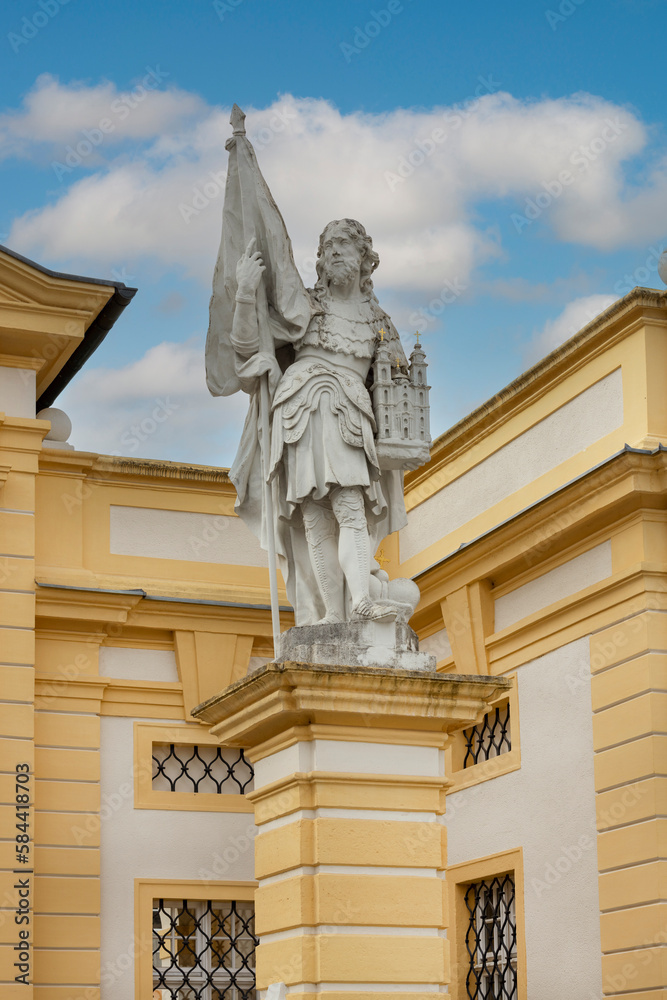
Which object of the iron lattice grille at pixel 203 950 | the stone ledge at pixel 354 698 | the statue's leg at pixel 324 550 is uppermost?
the statue's leg at pixel 324 550

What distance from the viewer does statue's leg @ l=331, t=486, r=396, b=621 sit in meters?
8.34

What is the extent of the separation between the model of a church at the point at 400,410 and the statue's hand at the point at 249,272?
2.65ft

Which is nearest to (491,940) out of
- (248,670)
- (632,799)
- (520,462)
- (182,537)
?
(632,799)

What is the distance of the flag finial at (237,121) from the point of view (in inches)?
344

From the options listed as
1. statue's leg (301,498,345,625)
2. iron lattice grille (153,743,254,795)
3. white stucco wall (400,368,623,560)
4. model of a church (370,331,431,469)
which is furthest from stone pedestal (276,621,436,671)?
iron lattice grille (153,743,254,795)

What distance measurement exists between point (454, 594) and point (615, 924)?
373 cm

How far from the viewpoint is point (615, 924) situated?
11.8 meters

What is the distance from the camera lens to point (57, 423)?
47.7ft

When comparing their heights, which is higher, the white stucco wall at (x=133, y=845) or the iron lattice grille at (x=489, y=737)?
the iron lattice grille at (x=489, y=737)

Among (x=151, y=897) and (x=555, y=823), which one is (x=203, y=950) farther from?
(x=555, y=823)

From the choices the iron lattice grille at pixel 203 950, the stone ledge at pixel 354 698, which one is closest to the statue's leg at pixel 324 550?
the stone ledge at pixel 354 698

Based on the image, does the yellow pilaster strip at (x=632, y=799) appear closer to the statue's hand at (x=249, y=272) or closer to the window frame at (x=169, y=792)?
the window frame at (x=169, y=792)

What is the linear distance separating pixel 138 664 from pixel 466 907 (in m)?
3.80

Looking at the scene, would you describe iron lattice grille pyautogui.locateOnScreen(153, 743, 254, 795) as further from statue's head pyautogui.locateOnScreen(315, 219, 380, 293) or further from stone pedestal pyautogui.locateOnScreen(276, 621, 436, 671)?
statue's head pyautogui.locateOnScreen(315, 219, 380, 293)
